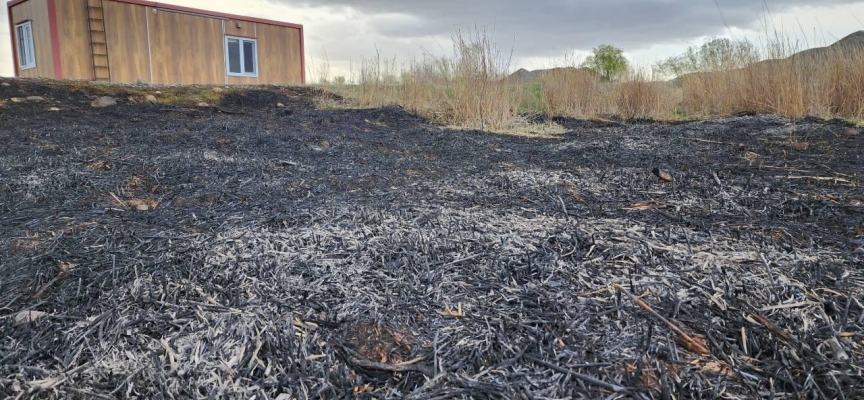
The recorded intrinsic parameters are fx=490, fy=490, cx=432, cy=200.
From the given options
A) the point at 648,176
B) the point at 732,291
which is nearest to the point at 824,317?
the point at 732,291

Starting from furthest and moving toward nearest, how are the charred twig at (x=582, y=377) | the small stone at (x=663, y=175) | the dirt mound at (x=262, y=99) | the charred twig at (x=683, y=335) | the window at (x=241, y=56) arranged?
the window at (x=241, y=56), the dirt mound at (x=262, y=99), the small stone at (x=663, y=175), the charred twig at (x=683, y=335), the charred twig at (x=582, y=377)

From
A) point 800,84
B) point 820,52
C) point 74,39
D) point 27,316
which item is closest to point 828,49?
point 820,52

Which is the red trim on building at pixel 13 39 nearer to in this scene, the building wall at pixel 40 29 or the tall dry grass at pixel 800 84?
the building wall at pixel 40 29

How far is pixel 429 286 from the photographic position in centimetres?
130

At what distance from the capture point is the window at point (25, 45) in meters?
10.7

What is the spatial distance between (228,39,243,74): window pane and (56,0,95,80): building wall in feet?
10.1

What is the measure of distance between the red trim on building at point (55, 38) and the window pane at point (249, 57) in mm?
A: 4102

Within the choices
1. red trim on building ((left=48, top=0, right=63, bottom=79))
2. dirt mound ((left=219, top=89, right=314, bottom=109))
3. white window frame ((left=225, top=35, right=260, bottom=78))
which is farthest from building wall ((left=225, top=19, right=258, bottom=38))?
dirt mound ((left=219, top=89, right=314, bottom=109))

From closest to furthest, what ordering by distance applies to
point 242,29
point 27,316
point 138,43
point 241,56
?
point 27,316 → point 138,43 → point 242,29 → point 241,56

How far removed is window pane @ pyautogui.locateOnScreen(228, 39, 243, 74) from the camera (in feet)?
41.4

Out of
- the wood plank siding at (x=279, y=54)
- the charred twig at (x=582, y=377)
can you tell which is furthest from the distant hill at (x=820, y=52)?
the wood plank siding at (x=279, y=54)

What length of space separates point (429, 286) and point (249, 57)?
1339cm

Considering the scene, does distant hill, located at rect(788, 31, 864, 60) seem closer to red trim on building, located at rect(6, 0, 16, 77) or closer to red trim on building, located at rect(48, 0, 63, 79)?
red trim on building, located at rect(48, 0, 63, 79)

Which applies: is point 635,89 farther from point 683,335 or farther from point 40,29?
point 40,29
